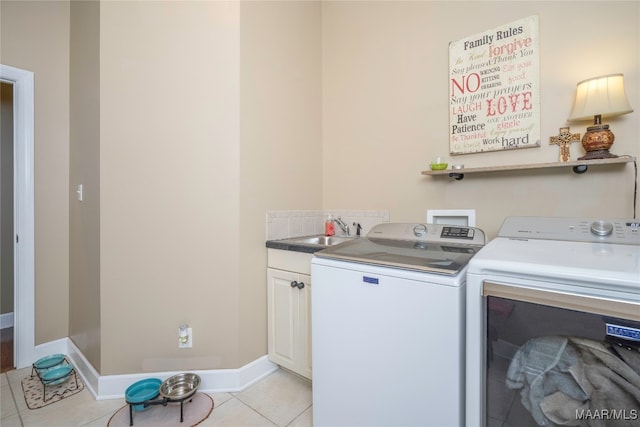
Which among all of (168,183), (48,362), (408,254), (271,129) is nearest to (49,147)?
(168,183)

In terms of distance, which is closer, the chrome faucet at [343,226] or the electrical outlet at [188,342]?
the electrical outlet at [188,342]

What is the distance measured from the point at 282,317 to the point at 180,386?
69cm

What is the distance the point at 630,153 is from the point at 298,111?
6.40 ft

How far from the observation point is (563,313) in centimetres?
82

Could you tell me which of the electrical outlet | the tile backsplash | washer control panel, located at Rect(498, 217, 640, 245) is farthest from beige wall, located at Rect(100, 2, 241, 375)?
washer control panel, located at Rect(498, 217, 640, 245)

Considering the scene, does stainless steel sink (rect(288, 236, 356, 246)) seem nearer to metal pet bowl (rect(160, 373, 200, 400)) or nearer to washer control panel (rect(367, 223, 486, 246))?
washer control panel (rect(367, 223, 486, 246))

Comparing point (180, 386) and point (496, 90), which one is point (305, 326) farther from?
point (496, 90)

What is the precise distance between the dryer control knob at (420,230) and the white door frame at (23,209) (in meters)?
2.66

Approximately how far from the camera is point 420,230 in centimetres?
167

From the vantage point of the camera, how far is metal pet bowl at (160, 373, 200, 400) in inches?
59.5

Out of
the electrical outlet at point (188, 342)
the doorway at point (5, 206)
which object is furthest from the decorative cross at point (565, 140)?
the doorway at point (5, 206)

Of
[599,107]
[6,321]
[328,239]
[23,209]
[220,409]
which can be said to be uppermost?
[599,107]

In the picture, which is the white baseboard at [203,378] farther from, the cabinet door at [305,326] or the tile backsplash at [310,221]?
the tile backsplash at [310,221]

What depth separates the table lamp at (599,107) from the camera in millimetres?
1258
